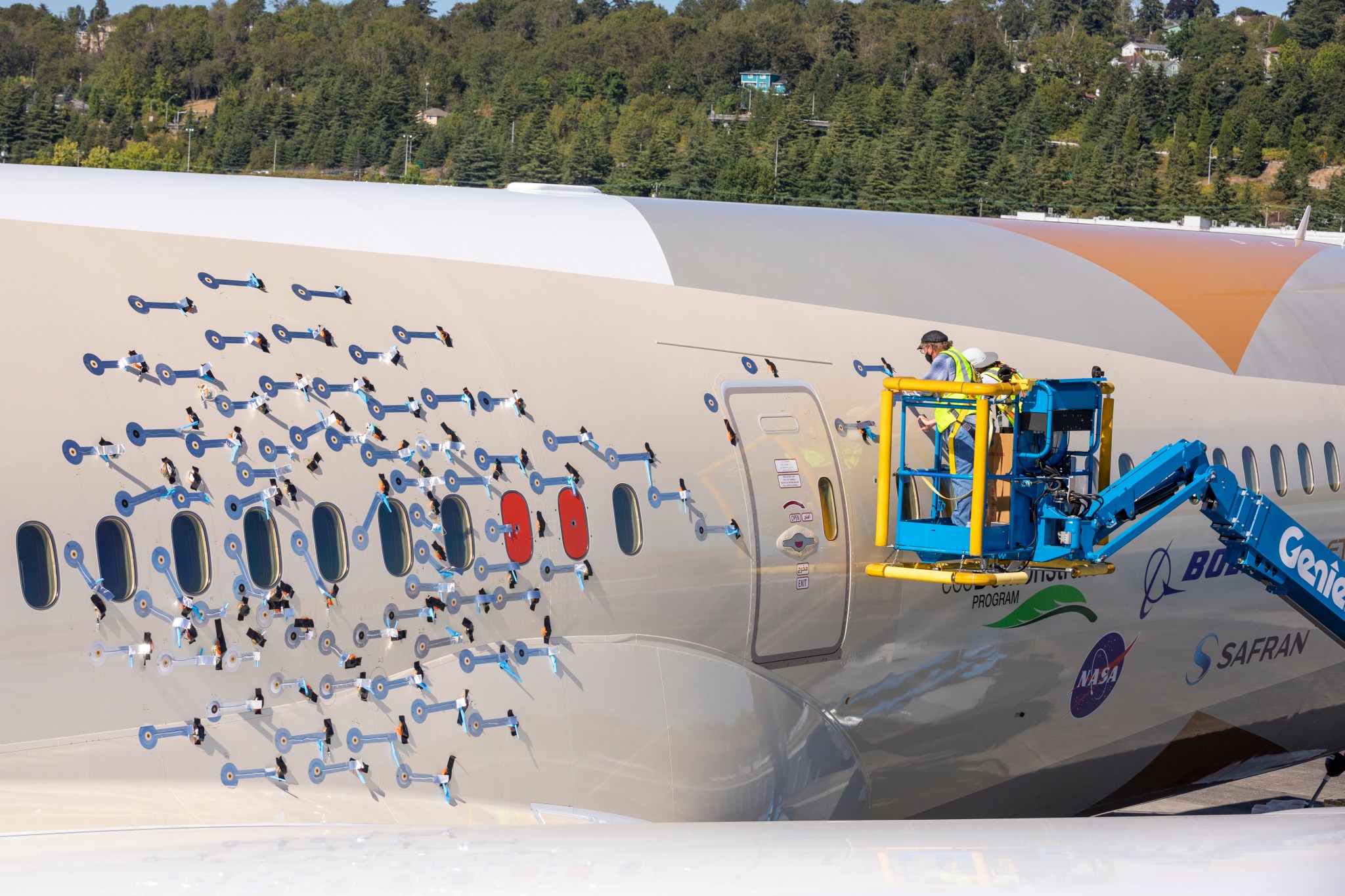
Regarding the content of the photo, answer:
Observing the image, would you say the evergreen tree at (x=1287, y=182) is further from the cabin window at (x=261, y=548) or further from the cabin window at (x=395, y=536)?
the cabin window at (x=261, y=548)

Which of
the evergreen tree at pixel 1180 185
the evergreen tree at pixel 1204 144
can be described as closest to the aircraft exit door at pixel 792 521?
the evergreen tree at pixel 1180 185

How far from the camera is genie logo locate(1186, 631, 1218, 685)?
9.86 meters

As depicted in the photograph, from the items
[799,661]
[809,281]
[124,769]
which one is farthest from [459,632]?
[809,281]

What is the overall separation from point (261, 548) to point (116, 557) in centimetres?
58

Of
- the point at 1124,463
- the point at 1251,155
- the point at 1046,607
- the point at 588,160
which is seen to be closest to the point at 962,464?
the point at 1046,607

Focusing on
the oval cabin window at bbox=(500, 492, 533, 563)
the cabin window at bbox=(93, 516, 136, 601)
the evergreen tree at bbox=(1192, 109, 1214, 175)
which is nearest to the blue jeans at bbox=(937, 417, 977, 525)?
the oval cabin window at bbox=(500, 492, 533, 563)

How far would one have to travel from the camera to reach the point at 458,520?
21.0ft

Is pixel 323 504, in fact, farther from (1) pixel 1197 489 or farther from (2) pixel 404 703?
(1) pixel 1197 489

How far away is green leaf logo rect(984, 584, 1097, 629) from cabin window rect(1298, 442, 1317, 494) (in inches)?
117

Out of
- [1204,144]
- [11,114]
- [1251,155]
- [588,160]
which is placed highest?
[11,114]

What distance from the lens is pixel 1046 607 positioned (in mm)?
8688

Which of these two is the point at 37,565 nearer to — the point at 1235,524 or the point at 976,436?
the point at 976,436

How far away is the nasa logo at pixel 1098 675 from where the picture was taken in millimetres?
9031

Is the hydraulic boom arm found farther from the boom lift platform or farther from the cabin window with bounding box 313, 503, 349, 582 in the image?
the cabin window with bounding box 313, 503, 349, 582
